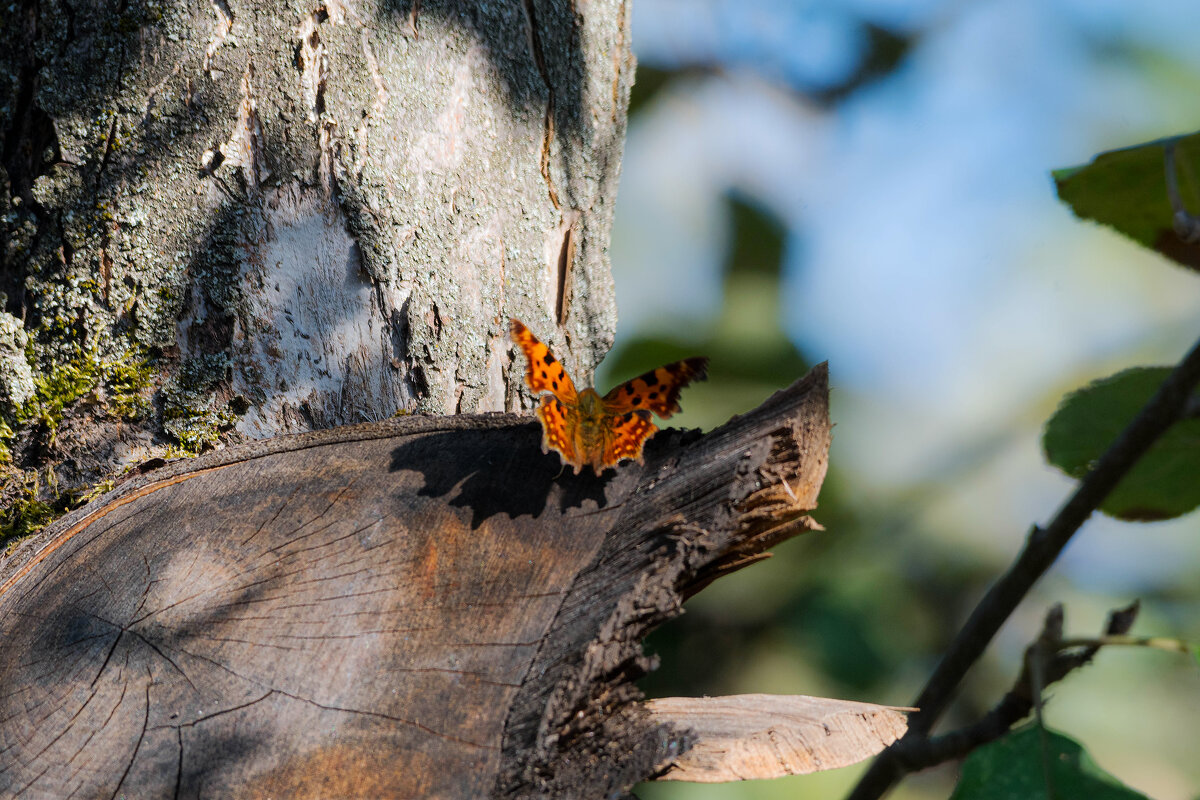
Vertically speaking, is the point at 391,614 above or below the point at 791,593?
above

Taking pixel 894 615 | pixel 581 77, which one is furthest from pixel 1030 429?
pixel 581 77

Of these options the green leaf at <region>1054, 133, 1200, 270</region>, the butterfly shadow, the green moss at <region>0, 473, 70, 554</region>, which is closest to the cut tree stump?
the butterfly shadow

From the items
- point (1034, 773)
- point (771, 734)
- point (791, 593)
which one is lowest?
point (791, 593)

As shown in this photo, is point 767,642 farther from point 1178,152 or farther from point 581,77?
point 1178,152

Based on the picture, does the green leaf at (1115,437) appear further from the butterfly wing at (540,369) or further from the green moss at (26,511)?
the green moss at (26,511)

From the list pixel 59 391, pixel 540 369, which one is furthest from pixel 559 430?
pixel 59 391

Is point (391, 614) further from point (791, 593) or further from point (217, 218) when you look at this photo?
point (791, 593)
